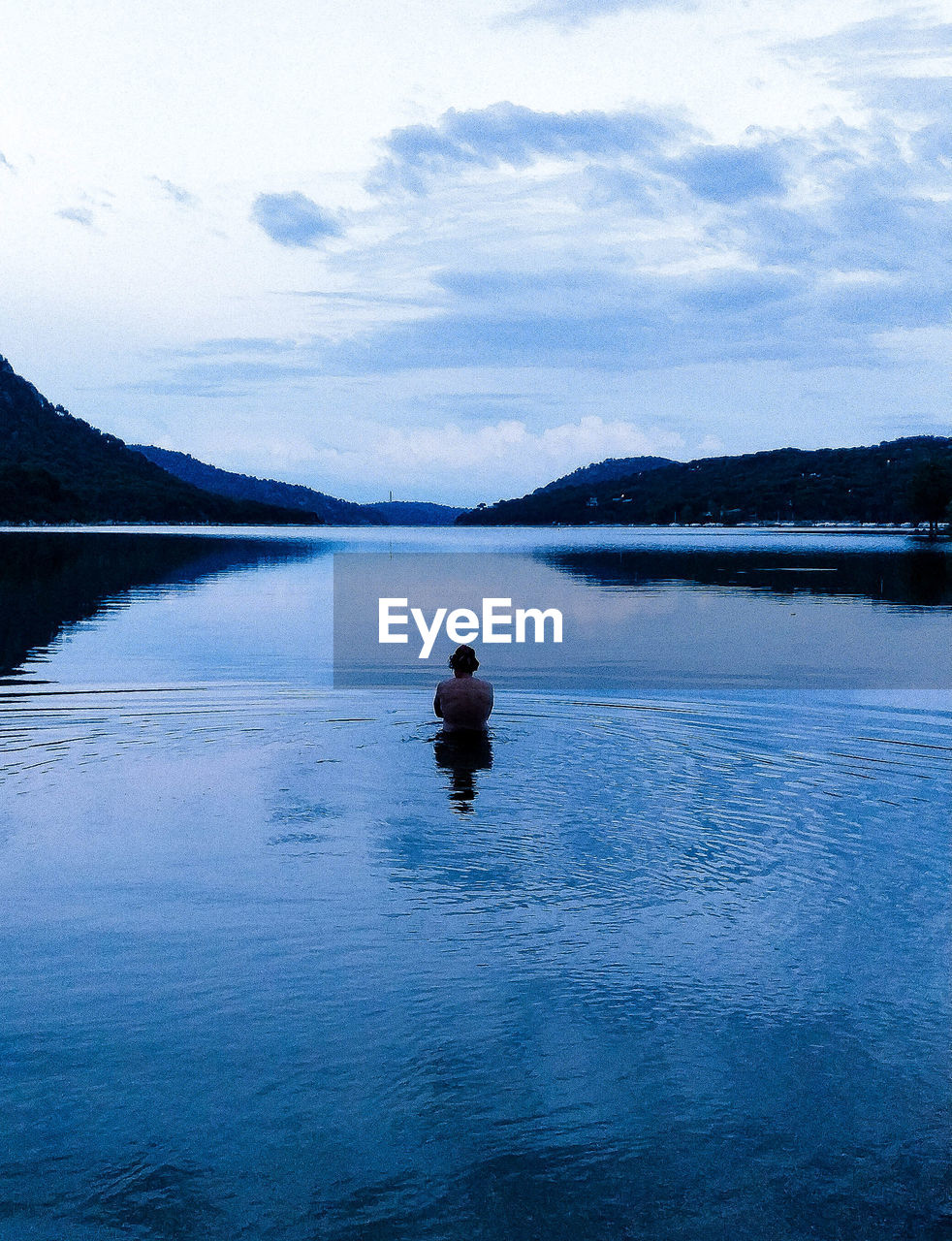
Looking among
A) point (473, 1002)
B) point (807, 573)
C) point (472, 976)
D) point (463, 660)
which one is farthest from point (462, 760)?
point (807, 573)

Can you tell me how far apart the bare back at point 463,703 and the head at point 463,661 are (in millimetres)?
164

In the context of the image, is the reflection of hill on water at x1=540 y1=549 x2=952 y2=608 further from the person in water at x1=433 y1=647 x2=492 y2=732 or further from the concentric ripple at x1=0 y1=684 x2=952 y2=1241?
the concentric ripple at x1=0 y1=684 x2=952 y2=1241

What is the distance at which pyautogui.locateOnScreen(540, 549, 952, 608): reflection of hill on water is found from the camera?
2980 inches

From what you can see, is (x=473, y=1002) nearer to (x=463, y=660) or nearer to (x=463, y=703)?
(x=463, y=703)

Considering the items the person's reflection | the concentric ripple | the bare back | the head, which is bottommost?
the concentric ripple

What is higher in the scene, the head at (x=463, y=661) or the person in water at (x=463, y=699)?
the head at (x=463, y=661)

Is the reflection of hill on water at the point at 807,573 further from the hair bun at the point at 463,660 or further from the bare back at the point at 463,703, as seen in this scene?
the hair bun at the point at 463,660

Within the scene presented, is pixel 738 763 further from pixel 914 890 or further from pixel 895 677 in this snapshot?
pixel 895 677

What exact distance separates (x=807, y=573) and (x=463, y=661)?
8330 cm

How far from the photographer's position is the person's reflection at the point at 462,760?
18.7 metres

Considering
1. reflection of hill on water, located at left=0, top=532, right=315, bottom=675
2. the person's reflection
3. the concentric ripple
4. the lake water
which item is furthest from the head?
reflection of hill on water, located at left=0, top=532, right=315, bottom=675

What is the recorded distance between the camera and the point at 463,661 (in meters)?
23.3

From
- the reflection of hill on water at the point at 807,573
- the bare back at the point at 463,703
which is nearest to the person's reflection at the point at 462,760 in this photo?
the bare back at the point at 463,703

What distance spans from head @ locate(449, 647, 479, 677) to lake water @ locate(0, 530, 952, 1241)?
5.49 ft
